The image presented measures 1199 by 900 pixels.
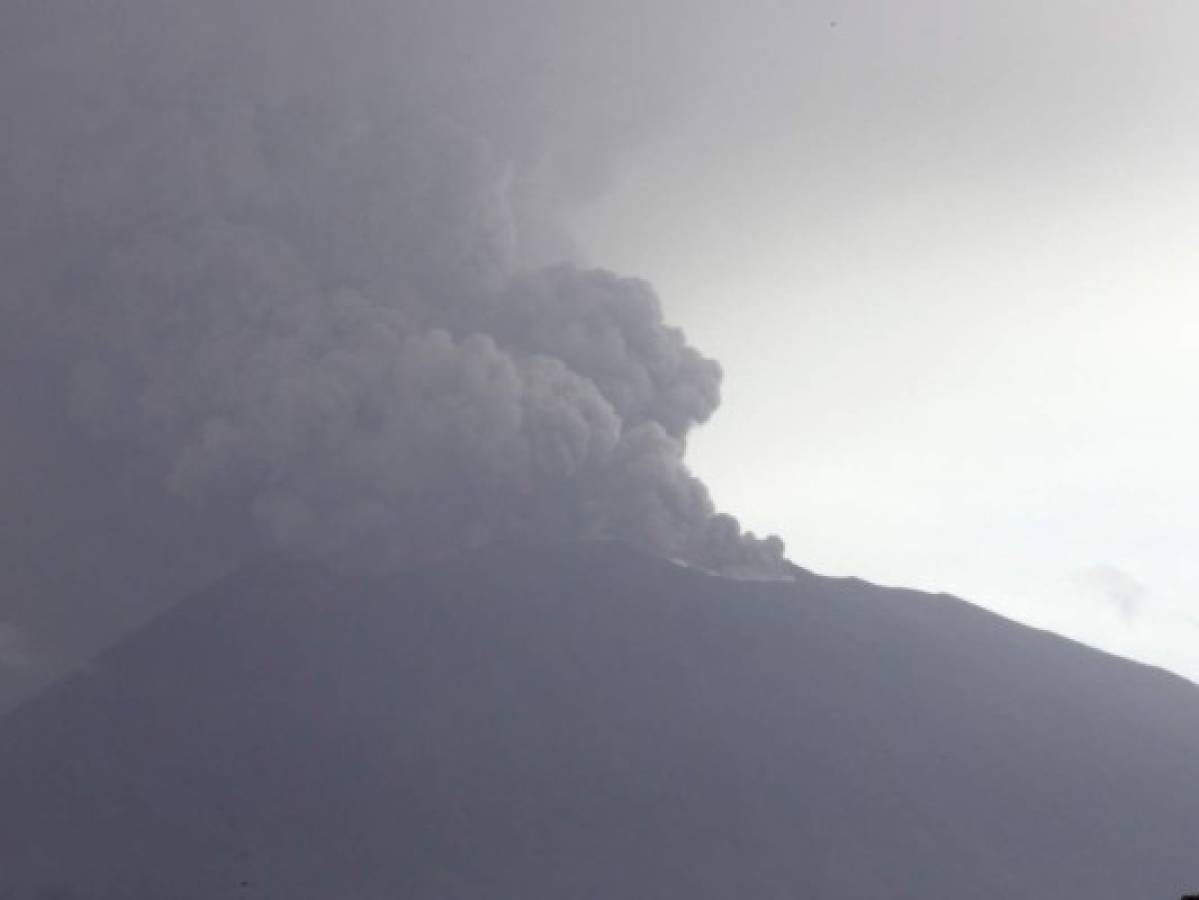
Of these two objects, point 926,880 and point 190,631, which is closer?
point 926,880

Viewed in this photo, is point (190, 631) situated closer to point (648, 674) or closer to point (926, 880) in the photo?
point (648, 674)

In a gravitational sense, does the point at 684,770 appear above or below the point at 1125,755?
below

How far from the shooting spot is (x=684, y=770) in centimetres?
10194

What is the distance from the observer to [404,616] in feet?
366

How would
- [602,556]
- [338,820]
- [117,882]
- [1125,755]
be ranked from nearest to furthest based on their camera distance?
[117,882], [338,820], [1125,755], [602,556]

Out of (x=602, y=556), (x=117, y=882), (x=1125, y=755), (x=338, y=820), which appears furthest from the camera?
(x=602, y=556)

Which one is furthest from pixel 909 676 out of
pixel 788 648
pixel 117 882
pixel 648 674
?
pixel 117 882

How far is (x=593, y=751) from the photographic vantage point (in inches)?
4055

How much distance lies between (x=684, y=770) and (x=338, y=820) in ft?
51.3

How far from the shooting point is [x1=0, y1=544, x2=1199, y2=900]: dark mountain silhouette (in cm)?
9388

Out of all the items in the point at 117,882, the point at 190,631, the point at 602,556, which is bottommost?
the point at 117,882

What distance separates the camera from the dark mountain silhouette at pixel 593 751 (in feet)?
308

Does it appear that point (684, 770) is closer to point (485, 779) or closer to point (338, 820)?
point (485, 779)

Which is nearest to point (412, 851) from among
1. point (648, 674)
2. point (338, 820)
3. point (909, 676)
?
point (338, 820)
